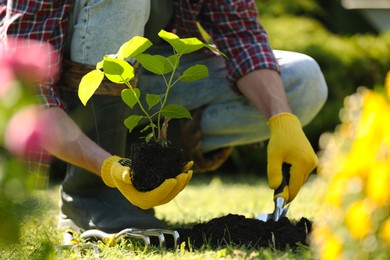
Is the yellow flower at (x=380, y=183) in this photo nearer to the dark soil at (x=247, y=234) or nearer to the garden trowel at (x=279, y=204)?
the dark soil at (x=247, y=234)

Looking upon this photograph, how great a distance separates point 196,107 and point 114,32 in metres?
0.65

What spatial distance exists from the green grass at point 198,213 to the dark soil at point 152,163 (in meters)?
0.18

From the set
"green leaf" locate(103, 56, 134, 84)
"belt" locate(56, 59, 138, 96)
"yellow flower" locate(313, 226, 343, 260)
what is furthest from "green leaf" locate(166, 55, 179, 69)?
"yellow flower" locate(313, 226, 343, 260)

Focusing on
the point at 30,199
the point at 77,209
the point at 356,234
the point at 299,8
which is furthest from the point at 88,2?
the point at 299,8

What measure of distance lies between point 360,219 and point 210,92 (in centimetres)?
178

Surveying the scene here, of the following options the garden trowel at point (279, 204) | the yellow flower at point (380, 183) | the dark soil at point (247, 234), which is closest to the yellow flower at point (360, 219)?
the yellow flower at point (380, 183)

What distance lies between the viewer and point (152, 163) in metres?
2.02

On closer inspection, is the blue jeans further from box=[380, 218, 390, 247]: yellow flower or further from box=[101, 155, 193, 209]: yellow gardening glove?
box=[380, 218, 390, 247]: yellow flower

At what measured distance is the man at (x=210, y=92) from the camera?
2.45 meters

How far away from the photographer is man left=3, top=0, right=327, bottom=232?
245cm

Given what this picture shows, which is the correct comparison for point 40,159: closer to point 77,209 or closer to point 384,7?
point 77,209

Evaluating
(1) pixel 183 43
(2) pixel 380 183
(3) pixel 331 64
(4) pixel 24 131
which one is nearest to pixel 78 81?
Result: (1) pixel 183 43

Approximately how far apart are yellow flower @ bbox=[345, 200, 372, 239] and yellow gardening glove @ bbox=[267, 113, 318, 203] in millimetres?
1154

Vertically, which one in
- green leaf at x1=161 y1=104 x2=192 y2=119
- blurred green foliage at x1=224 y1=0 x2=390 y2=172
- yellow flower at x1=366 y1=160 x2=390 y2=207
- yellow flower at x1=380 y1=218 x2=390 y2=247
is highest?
yellow flower at x1=366 y1=160 x2=390 y2=207
